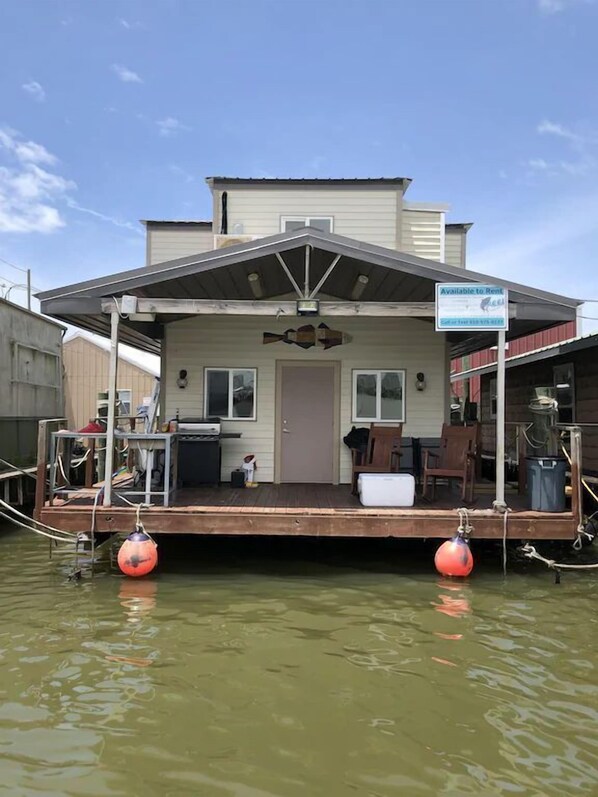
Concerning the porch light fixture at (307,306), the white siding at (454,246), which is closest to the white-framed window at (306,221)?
the white siding at (454,246)

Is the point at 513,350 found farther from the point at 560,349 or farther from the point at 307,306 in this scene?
the point at 307,306

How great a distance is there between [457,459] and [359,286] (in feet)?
8.93

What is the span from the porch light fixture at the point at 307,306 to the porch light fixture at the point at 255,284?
1.34 m

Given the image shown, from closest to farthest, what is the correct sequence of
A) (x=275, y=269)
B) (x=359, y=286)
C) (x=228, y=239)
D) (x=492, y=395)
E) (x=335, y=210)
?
(x=275, y=269) < (x=359, y=286) < (x=228, y=239) < (x=335, y=210) < (x=492, y=395)

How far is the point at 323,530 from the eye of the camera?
21.4ft

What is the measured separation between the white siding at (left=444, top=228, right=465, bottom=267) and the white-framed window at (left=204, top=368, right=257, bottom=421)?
186 inches

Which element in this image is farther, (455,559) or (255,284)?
(255,284)

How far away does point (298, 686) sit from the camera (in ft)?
13.1

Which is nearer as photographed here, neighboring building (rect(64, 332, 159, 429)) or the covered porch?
the covered porch

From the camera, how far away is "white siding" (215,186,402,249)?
1069 centimetres

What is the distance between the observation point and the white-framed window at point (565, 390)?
1115 centimetres

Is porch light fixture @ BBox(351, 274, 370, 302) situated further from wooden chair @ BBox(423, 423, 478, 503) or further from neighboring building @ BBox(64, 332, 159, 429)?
neighboring building @ BBox(64, 332, 159, 429)

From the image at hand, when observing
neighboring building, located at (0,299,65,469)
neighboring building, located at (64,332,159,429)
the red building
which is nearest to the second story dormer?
neighboring building, located at (0,299,65,469)

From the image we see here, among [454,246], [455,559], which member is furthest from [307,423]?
[454,246]
